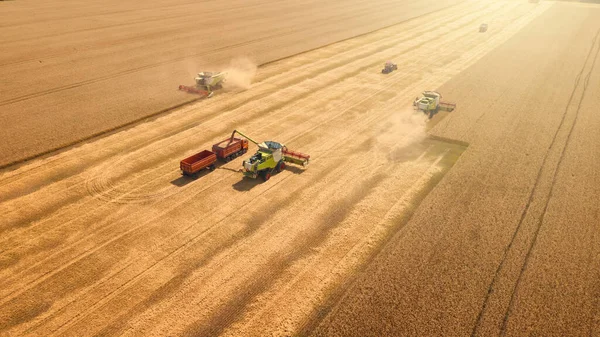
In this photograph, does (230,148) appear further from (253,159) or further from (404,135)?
(404,135)

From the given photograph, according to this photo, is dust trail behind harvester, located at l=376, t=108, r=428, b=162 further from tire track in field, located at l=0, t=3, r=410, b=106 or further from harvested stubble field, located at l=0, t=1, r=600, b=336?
tire track in field, located at l=0, t=3, r=410, b=106

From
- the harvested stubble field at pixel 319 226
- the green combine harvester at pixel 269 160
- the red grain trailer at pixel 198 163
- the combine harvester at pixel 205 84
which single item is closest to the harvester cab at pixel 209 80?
the combine harvester at pixel 205 84

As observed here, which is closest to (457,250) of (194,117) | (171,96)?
(194,117)

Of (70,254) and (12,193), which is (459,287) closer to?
(70,254)

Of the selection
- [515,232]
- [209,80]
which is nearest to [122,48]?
[209,80]

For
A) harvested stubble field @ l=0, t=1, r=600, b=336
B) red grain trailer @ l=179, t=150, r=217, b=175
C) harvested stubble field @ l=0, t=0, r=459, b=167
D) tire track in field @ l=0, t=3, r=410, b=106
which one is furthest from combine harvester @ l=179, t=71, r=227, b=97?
red grain trailer @ l=179, t=150, r=217, b=175
